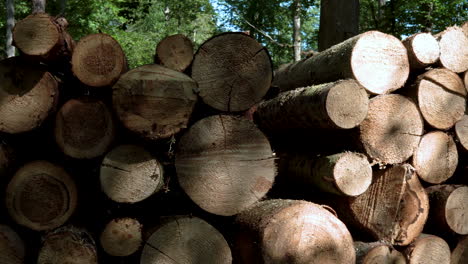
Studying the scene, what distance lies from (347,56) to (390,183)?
94cm

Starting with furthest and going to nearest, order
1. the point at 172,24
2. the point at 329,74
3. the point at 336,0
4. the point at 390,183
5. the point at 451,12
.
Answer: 1. the point at 172,24
2. the point at 451,12
3. the point at 336,0
4. the point at 329,74
5. the point at 390,183

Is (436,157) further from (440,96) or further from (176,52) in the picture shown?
(176,52)

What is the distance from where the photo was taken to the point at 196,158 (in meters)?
2.75

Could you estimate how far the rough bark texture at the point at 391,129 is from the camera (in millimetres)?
3080

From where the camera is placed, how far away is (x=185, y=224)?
272cm

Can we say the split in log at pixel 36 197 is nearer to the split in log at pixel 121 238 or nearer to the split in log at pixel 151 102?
the split in log at pixel 121 238

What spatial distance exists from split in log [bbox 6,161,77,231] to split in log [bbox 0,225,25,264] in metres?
0.10

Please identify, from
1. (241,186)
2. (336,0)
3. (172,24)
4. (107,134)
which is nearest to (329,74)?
(241,186)

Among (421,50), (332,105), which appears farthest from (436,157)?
(332,105)

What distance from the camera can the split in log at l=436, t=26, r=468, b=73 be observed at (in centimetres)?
344

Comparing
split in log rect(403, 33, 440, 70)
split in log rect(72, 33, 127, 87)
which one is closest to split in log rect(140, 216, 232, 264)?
split in log rect(72, 33, 127, 87)

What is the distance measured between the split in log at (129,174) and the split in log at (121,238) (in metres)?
0.16

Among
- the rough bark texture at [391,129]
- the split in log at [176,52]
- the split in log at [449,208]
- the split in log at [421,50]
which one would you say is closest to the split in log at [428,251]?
the split in log at [449,208]

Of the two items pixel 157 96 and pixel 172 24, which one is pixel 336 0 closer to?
pixel 157 96
